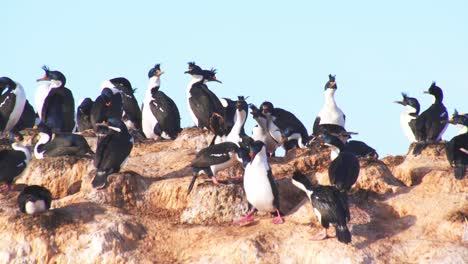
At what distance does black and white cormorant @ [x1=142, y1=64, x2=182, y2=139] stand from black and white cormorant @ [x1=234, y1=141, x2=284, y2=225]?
7.10m

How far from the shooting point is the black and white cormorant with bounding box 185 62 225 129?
84.4 feet

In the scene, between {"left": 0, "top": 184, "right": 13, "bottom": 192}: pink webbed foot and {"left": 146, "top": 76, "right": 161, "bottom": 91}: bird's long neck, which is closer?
{"left": 0, "top": 184, "right": 13, "bottom": 192}: pink webbed foot

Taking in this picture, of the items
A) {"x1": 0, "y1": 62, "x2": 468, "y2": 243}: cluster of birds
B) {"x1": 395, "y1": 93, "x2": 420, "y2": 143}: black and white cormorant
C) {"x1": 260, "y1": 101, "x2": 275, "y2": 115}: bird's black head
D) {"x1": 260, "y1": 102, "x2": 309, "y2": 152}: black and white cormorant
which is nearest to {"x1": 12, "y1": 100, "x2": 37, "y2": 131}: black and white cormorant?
{"x1": 0, "y1": 62, "x2": 468, "y2": 243}: cluster of birds

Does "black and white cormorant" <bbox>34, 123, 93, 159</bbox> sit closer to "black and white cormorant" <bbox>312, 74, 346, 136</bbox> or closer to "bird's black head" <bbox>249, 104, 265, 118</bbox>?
"bird's black head" <bbox>249, 104, 265, 118</bbox>

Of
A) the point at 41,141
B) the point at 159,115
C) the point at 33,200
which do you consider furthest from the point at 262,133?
the point at 33,200

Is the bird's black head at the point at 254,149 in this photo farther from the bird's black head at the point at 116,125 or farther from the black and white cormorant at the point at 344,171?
the bird's black head at the point at 116,125

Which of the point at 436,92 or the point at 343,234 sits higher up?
the point at 436,92

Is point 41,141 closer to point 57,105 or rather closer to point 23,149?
point 23,149

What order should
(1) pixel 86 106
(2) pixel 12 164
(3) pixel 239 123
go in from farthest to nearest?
1. (1) pixel 86 106
2. (3) pixel 239 123
3. (2) pixel 12 164

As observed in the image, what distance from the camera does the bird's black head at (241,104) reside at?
23734 mm

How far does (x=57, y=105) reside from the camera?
27.7 m

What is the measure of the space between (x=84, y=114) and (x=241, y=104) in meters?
5.94

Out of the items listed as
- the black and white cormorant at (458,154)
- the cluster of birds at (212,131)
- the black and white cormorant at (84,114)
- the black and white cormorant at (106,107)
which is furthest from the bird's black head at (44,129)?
the black and white cormorant at (458,154)

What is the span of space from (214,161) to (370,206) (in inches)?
119
